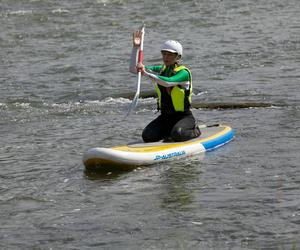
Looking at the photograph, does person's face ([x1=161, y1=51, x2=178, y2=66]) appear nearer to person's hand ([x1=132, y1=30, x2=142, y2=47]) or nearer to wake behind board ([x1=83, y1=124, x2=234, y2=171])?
person's hand ([x1=132, y1=30, x2=142, y2=47])

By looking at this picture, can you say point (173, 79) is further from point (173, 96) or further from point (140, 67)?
point (140, 67)

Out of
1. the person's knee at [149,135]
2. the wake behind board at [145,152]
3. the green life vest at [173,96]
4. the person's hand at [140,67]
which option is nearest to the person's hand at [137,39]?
the person's hand at [140,67]

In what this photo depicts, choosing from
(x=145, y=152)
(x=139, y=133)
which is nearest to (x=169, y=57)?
(x=145, y=152)

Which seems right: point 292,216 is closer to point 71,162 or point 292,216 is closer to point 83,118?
point 71,162

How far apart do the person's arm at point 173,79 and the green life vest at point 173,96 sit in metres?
0.07

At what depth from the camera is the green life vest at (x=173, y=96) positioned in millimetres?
10039

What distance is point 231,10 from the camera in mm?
23219

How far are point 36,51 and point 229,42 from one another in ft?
13.6

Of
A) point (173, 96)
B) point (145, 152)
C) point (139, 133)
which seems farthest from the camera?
point (139, 133)

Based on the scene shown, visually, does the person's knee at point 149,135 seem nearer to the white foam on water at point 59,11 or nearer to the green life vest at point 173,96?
the green life vest at point 173,96

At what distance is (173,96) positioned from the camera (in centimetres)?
1009

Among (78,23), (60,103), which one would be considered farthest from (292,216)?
(78,23)

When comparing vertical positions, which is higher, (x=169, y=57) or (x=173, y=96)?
(x=169, y=57)

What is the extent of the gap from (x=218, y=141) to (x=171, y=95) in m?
0.80
